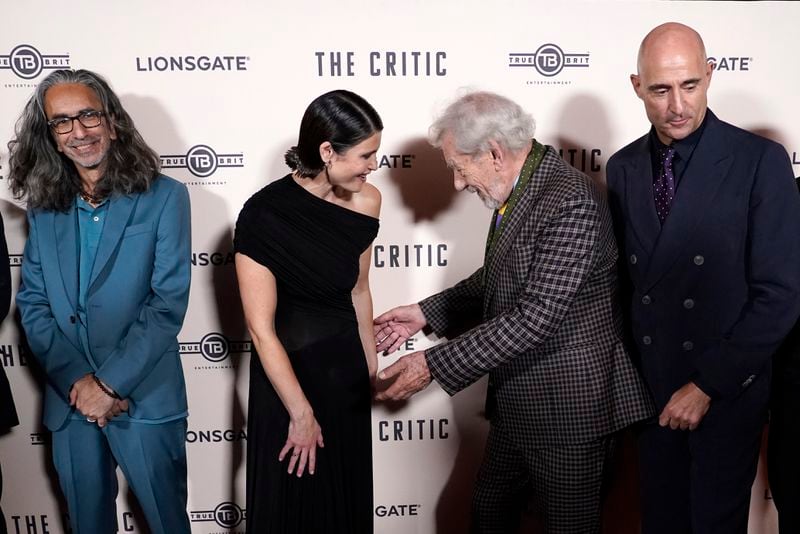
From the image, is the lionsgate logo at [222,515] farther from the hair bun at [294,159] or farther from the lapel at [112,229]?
the hair bun at [294,159]

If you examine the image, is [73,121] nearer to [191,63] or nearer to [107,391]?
[191,63]

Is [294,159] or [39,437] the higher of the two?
[294,159]

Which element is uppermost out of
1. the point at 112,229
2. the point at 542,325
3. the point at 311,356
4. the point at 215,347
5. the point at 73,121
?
the point at 73,121

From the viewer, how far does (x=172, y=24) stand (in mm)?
2270

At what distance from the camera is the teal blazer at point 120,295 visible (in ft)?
6.50

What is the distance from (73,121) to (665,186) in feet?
5.02

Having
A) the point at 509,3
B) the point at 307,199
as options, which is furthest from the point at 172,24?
the point at 509,3

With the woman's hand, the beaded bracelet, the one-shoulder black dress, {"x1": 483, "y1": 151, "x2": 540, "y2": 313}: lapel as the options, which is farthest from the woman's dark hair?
the beaded bracelet

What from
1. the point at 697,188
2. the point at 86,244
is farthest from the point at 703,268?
the point at 86,244

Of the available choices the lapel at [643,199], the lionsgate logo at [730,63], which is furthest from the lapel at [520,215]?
the lionsgate logo at [730,63]

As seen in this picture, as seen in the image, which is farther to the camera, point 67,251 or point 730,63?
point 730,63

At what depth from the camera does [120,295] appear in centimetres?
199

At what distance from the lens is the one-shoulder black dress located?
186 cm

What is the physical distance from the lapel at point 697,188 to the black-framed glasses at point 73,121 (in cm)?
149
